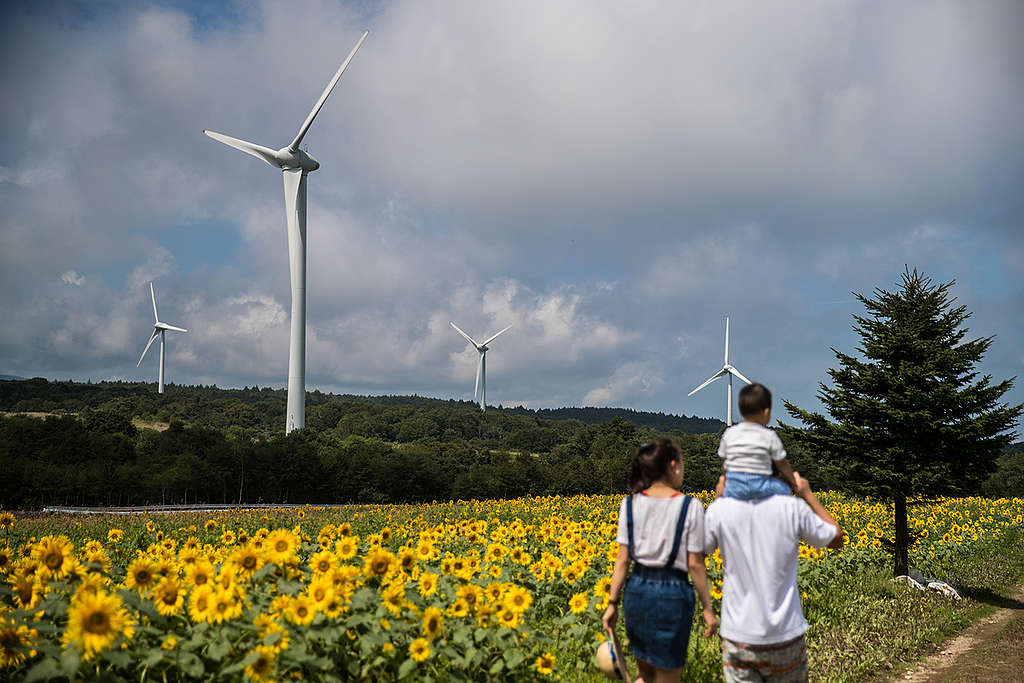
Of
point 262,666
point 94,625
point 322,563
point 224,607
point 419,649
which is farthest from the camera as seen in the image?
Result: point 322,563

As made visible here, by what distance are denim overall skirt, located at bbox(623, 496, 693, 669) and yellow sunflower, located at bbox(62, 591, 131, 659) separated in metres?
3.10

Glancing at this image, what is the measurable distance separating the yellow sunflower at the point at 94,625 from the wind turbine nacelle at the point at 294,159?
5726 centimetres

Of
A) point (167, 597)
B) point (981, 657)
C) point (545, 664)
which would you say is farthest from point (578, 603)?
point (981, 657)

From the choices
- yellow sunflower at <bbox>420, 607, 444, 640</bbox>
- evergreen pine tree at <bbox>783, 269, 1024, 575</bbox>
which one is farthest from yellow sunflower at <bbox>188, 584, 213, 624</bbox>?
evergreen pine tree at <bbox>783, 269, 1024, 575</bbox>

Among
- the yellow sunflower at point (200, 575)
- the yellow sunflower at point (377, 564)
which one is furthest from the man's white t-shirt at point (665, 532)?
the yellow sunflower at point (200, 575)

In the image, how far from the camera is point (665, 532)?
5.02 metres

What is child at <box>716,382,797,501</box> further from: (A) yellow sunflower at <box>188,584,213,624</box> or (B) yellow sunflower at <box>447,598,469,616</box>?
(A) yellow sunflower at <box>188,584,213,624</box>

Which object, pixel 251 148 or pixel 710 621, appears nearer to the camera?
pixel 710 621

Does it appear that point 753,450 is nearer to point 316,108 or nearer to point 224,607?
point 224,607

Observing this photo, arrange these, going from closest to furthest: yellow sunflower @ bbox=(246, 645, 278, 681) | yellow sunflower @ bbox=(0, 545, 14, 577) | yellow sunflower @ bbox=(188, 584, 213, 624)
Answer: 1. yellow sunflower @ bbox=(246, 645, 278, 681)
2. yellow sunflower @ bbox=(188, 584, 213, 624)
3. yellow sunflower @ bbox=(0, 545, 14, 577)

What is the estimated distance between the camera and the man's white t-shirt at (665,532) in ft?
16.5

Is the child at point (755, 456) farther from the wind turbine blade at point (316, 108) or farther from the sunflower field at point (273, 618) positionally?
the wind turbine blade at point (316, 108)

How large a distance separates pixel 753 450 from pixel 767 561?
71 centimetres

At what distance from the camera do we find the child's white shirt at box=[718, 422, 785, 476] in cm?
486
